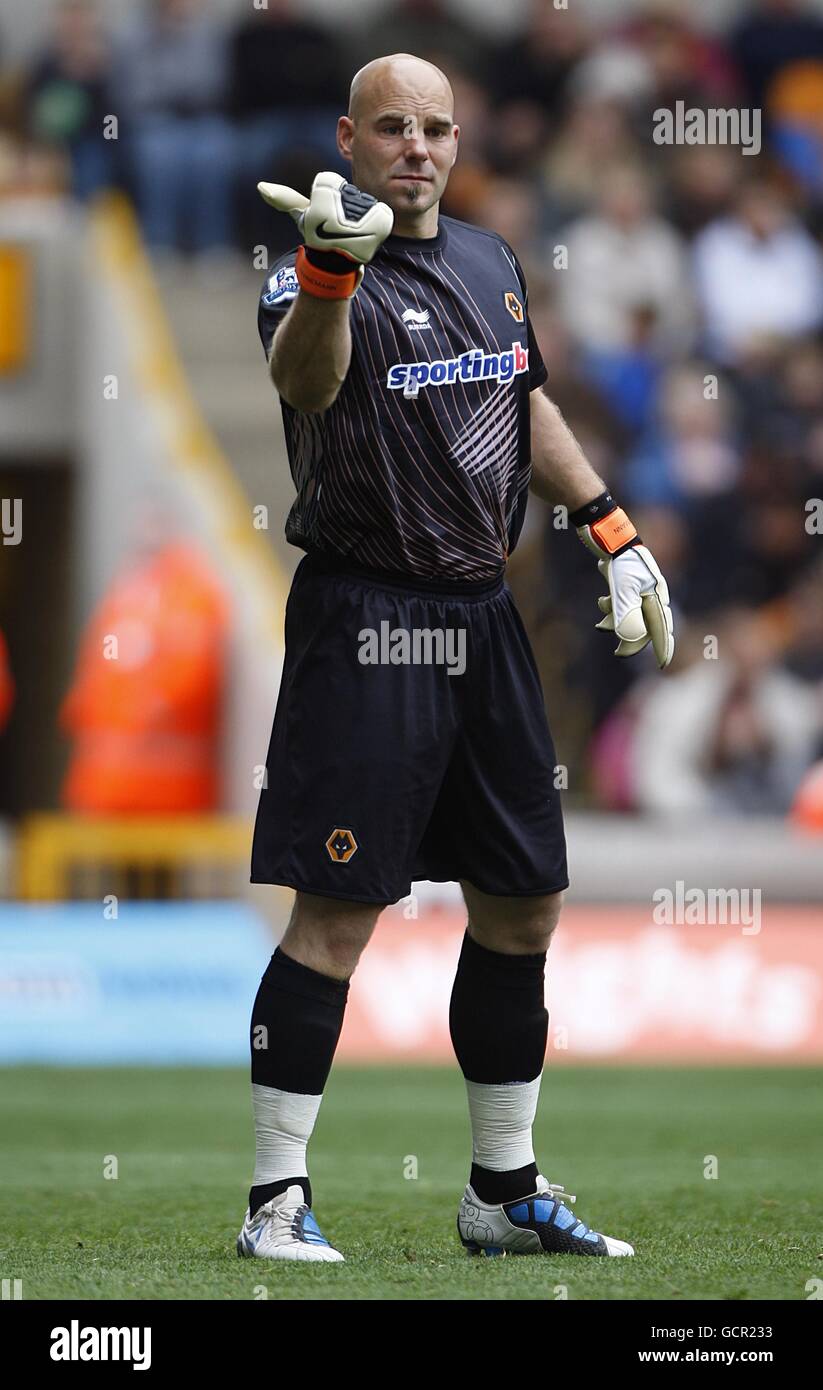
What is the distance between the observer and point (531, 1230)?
15.4 ft

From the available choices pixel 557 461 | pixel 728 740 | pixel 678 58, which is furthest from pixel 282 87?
pixel 557 461

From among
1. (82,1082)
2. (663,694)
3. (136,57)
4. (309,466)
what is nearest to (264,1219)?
(309,466)

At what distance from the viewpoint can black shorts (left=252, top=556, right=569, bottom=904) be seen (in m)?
4.41

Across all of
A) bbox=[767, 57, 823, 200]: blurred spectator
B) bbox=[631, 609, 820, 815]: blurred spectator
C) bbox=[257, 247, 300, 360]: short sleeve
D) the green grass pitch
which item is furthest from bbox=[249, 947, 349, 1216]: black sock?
bbox=[767, 57, 823, 200]: blurred spectator

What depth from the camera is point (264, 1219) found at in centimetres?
443

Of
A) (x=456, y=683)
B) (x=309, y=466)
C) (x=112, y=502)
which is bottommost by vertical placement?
(x=456, y=683)

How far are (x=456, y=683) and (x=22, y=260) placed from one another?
9.75 meters

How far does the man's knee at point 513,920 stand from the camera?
467 centimetres

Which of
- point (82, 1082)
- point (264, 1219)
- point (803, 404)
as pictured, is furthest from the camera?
point (803, 404)

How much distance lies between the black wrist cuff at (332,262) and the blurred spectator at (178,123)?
10212 mm

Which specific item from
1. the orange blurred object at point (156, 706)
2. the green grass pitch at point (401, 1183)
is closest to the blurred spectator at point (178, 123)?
the orange blurred object at point (156, 706)

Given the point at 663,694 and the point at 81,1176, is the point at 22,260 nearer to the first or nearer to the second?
the point at 663,694

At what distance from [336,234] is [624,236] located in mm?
A: 10214

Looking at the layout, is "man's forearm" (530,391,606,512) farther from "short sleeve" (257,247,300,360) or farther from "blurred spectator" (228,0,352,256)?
"blurred spectator" (228,0,352,256)
